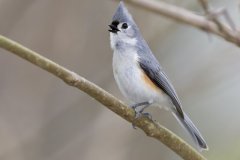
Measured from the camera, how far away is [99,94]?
2422mm

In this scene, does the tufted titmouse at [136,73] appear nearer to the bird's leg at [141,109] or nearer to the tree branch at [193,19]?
the bird's leg at [141,109]

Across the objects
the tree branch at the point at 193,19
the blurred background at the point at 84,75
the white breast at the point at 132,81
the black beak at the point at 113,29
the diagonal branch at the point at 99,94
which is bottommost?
the blurred background at the point at 84,75

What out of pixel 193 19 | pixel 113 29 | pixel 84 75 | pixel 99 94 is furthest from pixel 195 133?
pixel 193 19

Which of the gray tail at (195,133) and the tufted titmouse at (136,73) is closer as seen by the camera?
the tufted titmouse at (136,73)

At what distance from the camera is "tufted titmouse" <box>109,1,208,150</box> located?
3.26 m

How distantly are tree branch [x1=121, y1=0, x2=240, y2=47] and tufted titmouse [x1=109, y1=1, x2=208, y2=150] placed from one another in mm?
1679

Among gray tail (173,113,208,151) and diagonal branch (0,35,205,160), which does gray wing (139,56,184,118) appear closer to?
gray tail (173,113,208,151)

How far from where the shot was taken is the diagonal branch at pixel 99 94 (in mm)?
2230

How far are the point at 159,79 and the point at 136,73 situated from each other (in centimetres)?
15

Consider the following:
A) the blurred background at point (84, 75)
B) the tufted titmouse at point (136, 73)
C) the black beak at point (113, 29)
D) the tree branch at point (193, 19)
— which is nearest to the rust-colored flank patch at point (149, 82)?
the tufted titmouse at point (136, 73)

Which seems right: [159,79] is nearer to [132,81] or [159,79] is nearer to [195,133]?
[132,81]

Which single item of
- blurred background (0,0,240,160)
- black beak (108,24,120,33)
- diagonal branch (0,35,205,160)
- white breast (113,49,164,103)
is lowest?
blurred background (0,0,240,160)

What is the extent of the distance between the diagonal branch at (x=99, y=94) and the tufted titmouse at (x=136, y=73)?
16.4 inches

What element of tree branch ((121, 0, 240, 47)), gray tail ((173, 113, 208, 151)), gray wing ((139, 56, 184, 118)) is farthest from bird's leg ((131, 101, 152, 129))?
tree branch ((121, 0, 240, 47))
